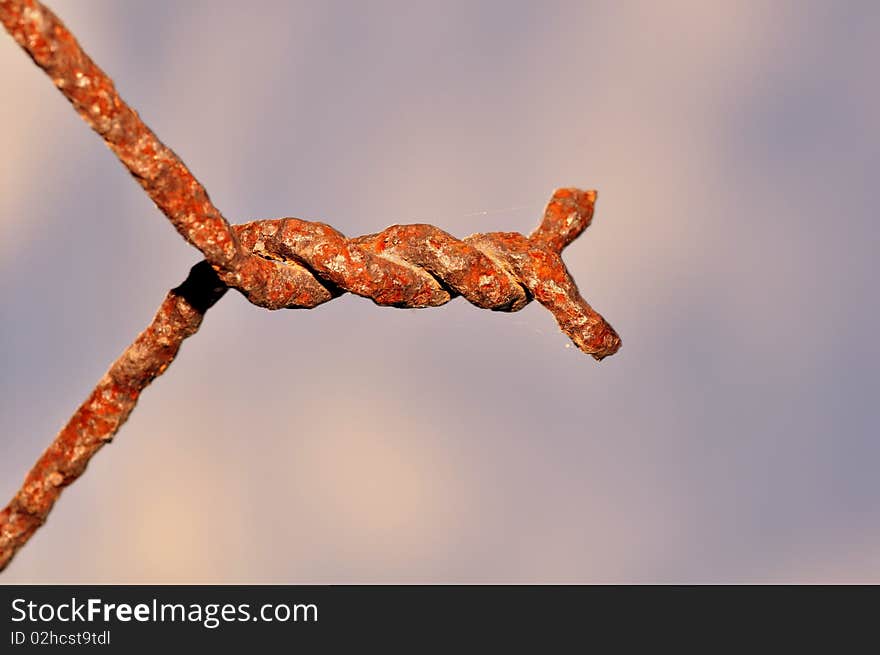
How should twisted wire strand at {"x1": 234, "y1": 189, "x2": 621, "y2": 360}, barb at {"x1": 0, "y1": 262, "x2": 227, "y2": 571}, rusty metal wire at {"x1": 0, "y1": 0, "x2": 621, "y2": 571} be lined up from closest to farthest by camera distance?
1. rusty metal wire at {"x1": 0, "y1": 0, "x2": 621, "y2": 571}
2. twisted wire strand at {"x1": 234, "y1": 189, "x2": 621, "y2": 360}
3. barb at {"x1": 0, "y1": 262, "x2": 227, "y2": 571}

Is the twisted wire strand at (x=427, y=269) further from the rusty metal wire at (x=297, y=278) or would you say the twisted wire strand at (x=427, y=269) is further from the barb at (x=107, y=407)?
the barb at (x=107, y=407)

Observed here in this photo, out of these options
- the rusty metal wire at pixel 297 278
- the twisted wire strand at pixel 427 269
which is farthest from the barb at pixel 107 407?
the twisted wire strand at pixel 427 269

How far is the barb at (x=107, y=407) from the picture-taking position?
3.61 metres

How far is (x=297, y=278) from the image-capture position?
3.53 meters

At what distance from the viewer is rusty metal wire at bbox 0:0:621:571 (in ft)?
10.7

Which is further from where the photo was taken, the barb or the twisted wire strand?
the barb

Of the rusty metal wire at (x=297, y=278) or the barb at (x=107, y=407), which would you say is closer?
the rusty metal wire at (x=297, y=278)

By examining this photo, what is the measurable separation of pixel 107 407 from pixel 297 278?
92 cm

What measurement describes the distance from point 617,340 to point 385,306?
36.2 inches

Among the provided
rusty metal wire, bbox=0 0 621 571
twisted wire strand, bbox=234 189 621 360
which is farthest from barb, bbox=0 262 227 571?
twisted wire strand, bbox=234 189 621 360

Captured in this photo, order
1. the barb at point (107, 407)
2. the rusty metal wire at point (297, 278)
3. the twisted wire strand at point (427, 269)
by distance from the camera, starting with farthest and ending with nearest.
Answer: the barb at point (107, 407)
the twisted wire strand at point (427, 269)
the rusty metal wire at point (297, 278)

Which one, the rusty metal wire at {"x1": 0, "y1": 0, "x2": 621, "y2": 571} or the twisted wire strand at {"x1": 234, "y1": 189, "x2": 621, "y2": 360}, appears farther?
the twisted wire strand at {"x1": 234, "y1": 189, "x2": 621, "y2": 360}

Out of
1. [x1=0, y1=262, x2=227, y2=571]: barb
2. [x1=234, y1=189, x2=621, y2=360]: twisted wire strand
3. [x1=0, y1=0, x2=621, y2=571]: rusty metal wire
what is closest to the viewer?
[x1=0, y1=0, x2=621, y2=571]: rusty metal wire

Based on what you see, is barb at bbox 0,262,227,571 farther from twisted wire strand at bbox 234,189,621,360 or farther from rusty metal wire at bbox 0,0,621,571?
twisted wire strand at bbox 234,189,621,360
